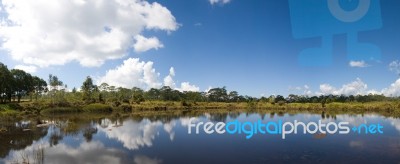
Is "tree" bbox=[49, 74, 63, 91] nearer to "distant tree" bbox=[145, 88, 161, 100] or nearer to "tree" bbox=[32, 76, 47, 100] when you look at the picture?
"tree" bbox=[32, 76, 47, 100]

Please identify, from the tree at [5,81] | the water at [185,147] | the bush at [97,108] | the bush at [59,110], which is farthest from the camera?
the bush at [97,108]

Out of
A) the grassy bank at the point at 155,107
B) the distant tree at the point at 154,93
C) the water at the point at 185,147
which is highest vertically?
the distant tree at the point at 154,93

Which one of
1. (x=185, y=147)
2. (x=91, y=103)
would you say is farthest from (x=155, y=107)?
(x=185, y=147)

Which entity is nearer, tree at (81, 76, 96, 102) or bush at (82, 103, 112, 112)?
bush at (82, 103, 112, 112)

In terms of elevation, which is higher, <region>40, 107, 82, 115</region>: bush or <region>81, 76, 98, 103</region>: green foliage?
<region>81, 76, 98, 103</region>: green foliage

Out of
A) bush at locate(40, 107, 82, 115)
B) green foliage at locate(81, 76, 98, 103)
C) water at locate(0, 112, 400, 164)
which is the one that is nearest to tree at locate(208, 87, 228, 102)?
green foliage at locate(81, 76, 98, 103)

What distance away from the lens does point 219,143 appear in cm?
3127

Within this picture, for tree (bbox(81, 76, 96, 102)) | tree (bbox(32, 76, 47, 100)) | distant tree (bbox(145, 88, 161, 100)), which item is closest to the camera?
tree (bbox(81, 76, 96, 102))

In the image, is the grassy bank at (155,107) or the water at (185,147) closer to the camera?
the water at (185,147)

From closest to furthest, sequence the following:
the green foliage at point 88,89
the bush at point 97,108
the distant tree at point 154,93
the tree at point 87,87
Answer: the bush at point 97,108, the green foliage at point 88,89, the tree at point 87,87, the distant tree at point 154,93

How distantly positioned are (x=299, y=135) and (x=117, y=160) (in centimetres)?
2207

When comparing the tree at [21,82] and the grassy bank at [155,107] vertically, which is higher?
the tree at [21,82]

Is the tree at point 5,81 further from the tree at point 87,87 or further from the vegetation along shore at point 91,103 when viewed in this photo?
the tree at point 87,87

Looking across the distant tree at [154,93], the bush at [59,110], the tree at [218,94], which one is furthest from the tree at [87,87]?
the tree at [218,94]
